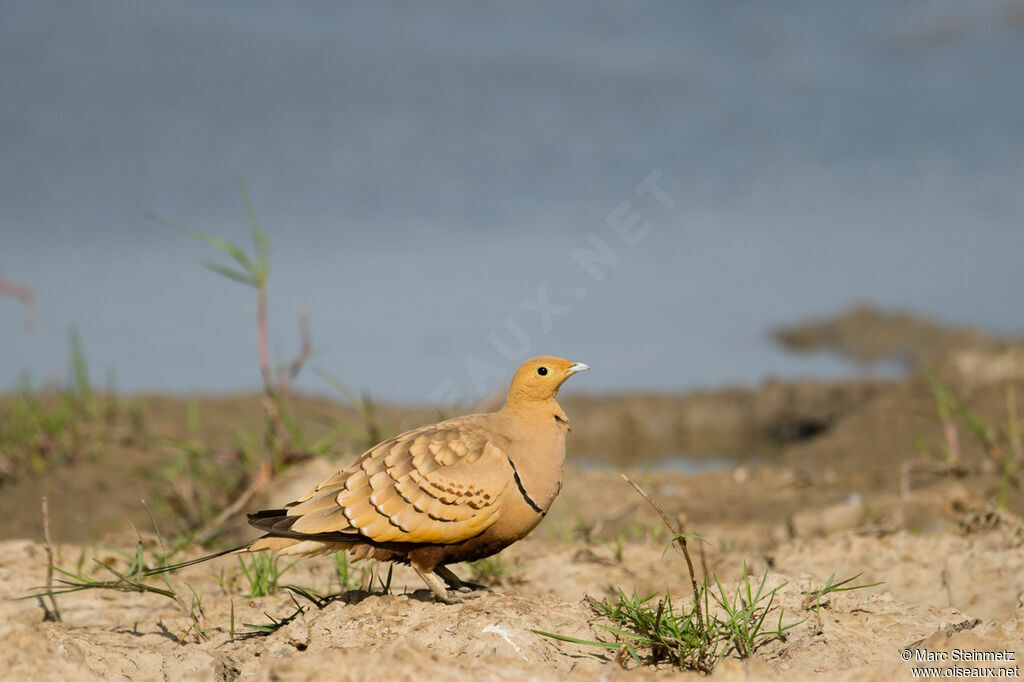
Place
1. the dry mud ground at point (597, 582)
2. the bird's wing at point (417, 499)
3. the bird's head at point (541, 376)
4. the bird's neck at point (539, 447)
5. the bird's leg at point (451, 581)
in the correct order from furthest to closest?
1. the bird's leg at point (451, 581)
2. the bird's head at point (541, 376)
3. the bird's neck at point (539, 447)
4. the bird's wing at point (417, 499)
5. the dry mud ground at point (597, 582)

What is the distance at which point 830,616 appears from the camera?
4012 mm

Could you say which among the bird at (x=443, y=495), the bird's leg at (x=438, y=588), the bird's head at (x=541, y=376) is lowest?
the bird's leg at (x=438, y=588)

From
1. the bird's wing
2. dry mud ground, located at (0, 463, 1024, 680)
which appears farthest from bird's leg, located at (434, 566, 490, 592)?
the bird's wing

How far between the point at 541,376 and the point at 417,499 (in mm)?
737

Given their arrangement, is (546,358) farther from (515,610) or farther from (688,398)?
(688,398)

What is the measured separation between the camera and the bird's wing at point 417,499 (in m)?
3.77

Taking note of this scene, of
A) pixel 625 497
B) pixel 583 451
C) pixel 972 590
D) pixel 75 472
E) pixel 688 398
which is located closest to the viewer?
pixel 972 590

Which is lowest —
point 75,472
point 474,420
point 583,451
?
point 583,451

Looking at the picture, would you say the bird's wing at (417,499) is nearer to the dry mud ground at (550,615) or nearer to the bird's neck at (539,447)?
the bird's neck at (539,447)

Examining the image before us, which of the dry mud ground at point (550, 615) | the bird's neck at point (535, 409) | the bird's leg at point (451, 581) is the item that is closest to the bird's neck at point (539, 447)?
the bird's neck at point (535, 409)

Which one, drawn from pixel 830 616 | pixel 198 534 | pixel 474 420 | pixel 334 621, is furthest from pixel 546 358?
pixel 198 534

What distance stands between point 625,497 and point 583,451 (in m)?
5.70

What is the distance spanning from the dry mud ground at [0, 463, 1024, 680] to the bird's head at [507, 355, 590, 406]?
2.79 ft

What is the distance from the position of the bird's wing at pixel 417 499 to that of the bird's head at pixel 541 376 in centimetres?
30
